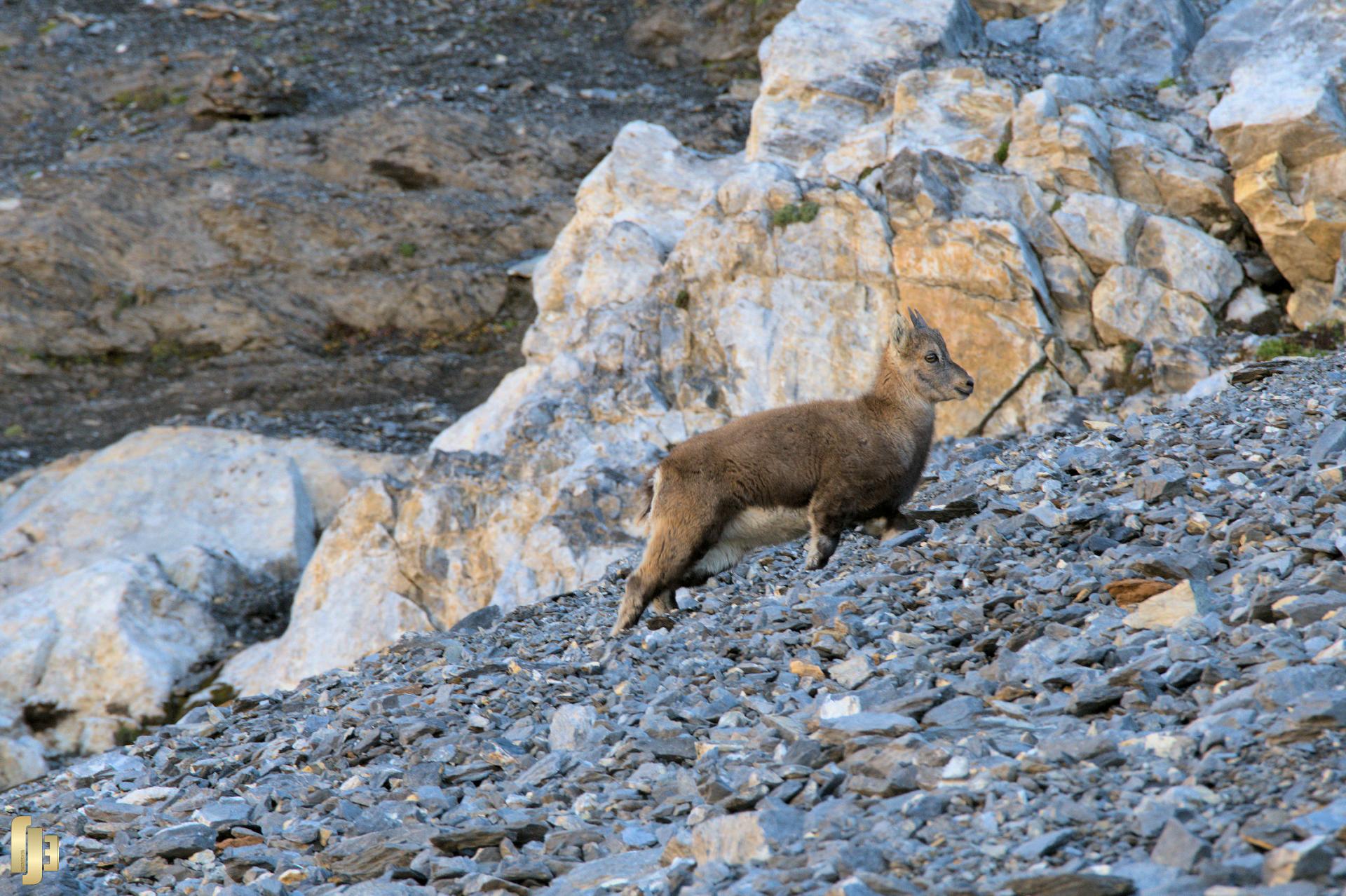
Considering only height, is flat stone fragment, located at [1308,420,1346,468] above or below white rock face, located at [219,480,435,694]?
above

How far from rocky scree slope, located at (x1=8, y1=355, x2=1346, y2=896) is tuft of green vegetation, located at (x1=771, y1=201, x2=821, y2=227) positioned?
9.00 metres

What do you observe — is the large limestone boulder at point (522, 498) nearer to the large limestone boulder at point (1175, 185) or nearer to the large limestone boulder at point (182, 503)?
the large limestone boulder at point (182, 503)

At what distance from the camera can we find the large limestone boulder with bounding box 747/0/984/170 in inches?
851

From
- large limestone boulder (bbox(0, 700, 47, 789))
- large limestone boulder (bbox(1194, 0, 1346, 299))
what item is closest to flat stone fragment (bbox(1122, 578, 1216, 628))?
large limestone boulder (bbox(1194, 0, 1346, 299))

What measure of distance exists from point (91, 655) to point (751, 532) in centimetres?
1540

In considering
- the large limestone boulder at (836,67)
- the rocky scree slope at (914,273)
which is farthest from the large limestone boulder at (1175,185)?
the large limestone boulder at (836,67)

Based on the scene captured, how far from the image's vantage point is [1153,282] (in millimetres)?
17672

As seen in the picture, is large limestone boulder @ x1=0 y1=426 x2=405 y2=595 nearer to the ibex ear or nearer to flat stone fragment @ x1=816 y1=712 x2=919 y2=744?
the ibex ear

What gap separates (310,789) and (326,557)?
1310 centimetres

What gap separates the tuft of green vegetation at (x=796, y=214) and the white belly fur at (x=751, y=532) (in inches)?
389

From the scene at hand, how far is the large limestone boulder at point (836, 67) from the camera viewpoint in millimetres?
21625

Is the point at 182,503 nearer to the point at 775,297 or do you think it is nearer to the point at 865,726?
the point at 775,297

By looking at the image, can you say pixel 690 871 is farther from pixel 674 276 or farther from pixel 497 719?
pixel 674 276

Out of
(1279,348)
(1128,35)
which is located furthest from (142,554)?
(1128,35)
